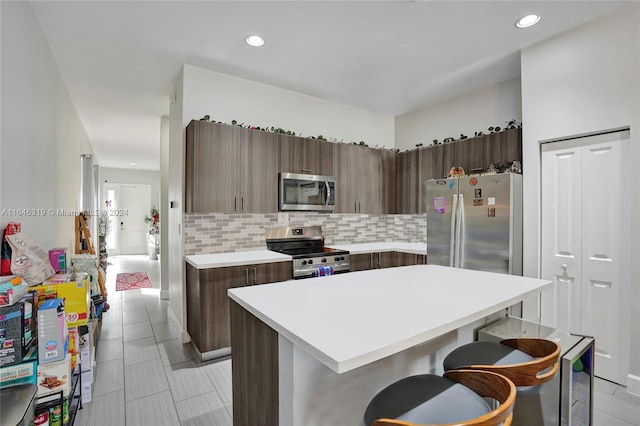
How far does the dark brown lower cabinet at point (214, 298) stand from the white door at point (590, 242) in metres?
2.59

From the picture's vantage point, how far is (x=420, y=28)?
2.58 meters

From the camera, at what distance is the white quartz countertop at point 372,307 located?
939 mm

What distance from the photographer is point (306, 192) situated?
3691 mm

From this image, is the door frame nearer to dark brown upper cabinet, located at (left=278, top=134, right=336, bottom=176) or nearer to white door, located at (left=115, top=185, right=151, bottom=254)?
white door, located at (left=115, top=185, right=151, bottom=254)

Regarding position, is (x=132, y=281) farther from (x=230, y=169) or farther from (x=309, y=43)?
(x=309, y=43)

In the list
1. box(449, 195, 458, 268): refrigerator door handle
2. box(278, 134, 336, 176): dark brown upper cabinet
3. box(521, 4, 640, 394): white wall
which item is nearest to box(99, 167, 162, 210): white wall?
box(278, 134, 336, 176): dark brown upper cabinet

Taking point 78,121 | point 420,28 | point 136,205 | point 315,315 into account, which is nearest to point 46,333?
point 315,315

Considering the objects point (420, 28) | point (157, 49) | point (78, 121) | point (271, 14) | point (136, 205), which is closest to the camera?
point (271, 14)

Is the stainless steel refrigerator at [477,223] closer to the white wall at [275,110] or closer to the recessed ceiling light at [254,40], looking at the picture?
the white wall at [275,110]

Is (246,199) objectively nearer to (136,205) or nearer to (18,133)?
(18,133)

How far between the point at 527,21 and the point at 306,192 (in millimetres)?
2533

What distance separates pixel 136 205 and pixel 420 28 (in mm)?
10401

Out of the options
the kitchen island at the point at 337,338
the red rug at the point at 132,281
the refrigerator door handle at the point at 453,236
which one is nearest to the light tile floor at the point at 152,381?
the kitchen island at the point at 337,338

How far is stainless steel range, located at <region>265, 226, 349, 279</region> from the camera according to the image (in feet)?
10.5
